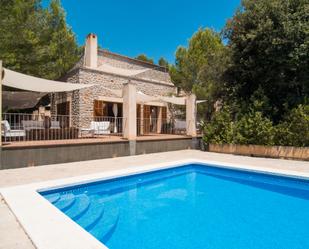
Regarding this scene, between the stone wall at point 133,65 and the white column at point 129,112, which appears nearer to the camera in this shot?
the white column at point 129,112

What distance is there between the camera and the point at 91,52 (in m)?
21.4

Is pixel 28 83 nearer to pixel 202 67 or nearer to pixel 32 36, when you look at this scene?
pixel 32 36

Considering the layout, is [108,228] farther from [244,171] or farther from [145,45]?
[145,45]

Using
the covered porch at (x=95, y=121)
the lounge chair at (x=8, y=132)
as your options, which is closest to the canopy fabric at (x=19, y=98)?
the covered porch at (x=95, y=121)

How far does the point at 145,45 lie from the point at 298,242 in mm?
38696

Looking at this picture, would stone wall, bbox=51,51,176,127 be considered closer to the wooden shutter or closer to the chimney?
the chimney

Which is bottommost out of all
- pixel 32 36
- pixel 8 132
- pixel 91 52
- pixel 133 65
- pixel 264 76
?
pixel 8 132

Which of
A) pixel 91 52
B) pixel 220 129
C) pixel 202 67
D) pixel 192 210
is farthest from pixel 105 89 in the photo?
pixel 192 210

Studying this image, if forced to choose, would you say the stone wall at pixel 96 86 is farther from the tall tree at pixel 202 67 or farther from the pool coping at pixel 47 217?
the pool coping at pixel 47 217

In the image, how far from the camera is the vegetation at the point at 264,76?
12.0 meters

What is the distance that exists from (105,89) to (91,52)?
4846 millimetres

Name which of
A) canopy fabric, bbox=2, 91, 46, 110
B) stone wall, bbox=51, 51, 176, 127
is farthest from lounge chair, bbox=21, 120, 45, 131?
canopy fabric, bbox=2, 91, 46, 110

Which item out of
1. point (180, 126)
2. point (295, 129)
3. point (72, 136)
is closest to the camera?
point (295, 129)

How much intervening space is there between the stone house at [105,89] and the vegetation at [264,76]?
660cm
